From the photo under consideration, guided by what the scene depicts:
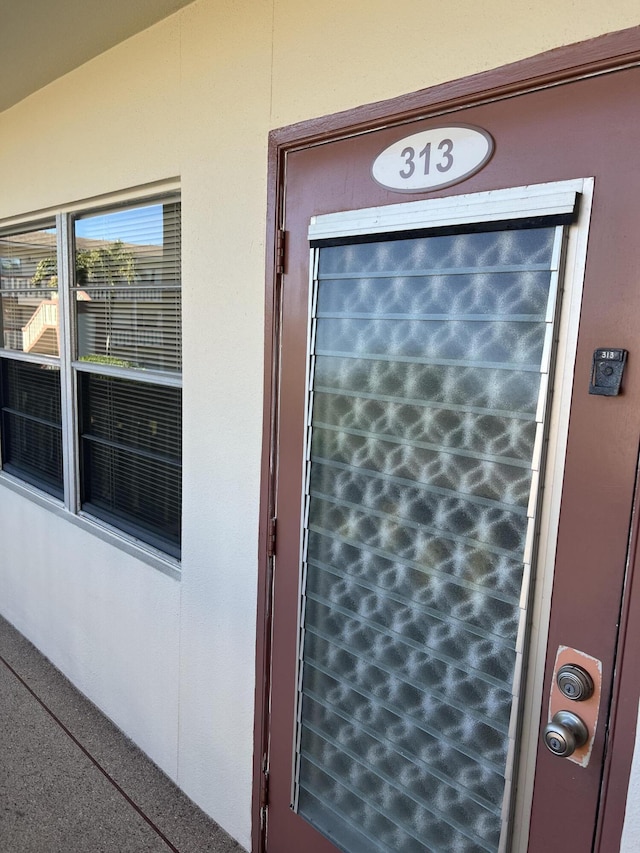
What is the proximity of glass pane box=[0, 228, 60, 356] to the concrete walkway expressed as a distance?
1812mm

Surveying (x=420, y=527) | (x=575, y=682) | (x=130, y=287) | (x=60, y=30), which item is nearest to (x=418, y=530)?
(x=420, y=527)

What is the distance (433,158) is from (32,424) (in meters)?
2.90

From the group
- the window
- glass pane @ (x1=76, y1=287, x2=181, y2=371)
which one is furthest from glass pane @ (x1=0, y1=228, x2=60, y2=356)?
glass pane @ (x1=76, y1=287, x2=181, y2=371)

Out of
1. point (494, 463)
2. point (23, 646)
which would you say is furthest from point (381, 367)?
point (23, 646)

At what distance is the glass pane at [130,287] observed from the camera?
233 cm

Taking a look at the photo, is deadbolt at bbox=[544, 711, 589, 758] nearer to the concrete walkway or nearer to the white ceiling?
the concrete walkway

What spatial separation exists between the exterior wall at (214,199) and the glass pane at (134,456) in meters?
0.16

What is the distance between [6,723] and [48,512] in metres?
1.01

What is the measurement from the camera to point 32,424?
3408mm

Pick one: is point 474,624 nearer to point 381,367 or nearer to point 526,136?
point 381,367

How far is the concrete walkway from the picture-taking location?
6.97ft

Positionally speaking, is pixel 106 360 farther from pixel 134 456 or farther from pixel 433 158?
pixel 433 158

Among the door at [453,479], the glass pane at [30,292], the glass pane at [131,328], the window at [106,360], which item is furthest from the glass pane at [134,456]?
the door at [453,479]

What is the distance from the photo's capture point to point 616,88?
1.11m
